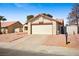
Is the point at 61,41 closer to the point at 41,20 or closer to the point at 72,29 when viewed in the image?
the point at 72,29

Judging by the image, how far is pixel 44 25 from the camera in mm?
11492

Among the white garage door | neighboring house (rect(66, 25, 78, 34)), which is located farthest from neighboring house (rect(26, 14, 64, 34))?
neighboring house (rect(66, 25, 78, 34))

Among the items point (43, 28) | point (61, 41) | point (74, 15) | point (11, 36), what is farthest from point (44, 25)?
point (11, 36)

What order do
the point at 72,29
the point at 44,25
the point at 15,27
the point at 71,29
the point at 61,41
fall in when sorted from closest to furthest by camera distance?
1. the point at 61,41
2. the point at 72,29
3. the point at 71,29
4. the point at 15,27
5. the point at 44,25

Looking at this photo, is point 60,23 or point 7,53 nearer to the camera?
point 7,53

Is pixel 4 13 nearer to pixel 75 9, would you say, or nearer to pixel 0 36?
pixel 0 36

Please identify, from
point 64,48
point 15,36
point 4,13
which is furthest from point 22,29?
point 64,48

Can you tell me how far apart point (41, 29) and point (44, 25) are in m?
0.31

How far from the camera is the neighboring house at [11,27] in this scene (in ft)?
36.1

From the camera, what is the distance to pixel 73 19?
11070mm

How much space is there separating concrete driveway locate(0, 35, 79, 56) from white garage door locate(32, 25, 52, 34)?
0.39 metres

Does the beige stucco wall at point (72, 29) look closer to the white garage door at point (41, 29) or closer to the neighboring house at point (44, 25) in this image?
the neighboring house at point (44, 25)

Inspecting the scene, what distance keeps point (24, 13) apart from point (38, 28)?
1512mm

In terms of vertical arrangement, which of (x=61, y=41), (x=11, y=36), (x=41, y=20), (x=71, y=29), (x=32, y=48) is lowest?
(x=32, y=48)
